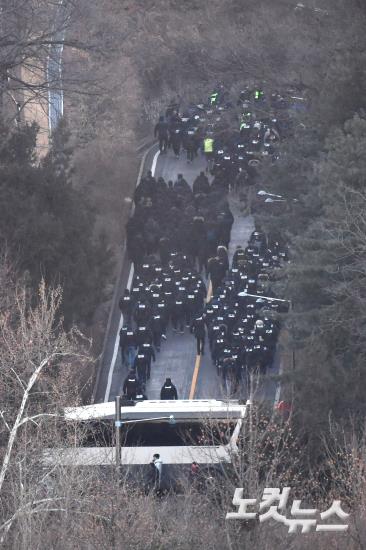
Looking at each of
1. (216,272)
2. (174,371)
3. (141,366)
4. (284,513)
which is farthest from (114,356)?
(284,513)

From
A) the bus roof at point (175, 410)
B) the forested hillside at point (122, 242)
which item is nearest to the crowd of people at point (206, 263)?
the forested hillside at point (122, 242)

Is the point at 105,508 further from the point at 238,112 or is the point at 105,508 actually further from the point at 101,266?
the point at 238,112

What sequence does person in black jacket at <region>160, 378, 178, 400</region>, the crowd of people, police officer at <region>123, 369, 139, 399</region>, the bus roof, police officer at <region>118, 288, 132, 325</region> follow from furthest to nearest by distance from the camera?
police officer at <region>118, 288, 132, 325</region> < the crowd of people < police officer at <region>123, 369, 139, 399</region> < person in black jacket at <region>160, 378, 178, 400</region> < the bus roof

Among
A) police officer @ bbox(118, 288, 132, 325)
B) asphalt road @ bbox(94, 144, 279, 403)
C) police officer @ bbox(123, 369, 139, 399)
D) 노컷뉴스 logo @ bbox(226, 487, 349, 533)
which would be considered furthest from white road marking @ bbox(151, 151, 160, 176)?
노컷뉴스 logo @ bbox(226, 487, 349, 533)

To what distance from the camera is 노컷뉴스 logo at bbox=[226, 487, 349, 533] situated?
19547 millimetres

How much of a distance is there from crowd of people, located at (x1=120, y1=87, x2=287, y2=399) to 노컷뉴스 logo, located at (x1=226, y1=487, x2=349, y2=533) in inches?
469

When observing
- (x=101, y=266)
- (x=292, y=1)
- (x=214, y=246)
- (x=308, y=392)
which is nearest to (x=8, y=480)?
(x=308, y=392)

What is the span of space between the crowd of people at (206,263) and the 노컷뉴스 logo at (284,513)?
11.9 meters

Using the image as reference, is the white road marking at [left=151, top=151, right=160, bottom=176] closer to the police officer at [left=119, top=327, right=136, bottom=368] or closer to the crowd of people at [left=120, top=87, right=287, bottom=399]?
the crowd of people at [left=120, top=87, right=287, bottom=399]

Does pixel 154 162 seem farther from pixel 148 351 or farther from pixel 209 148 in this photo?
pixel 148 351

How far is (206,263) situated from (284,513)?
2074 cm

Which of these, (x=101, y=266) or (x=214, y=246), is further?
(x=214, y=246)

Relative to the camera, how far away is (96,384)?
119 feet

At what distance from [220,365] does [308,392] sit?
5.52m
